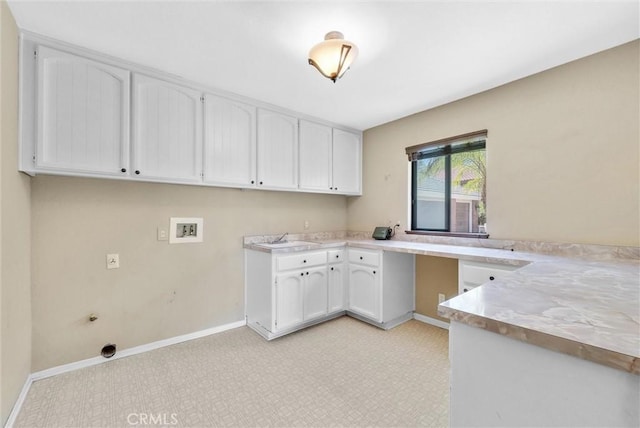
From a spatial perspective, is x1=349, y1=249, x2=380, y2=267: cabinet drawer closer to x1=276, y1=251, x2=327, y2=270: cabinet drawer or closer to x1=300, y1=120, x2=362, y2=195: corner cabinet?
x1=276, y1=251, x2=327, y2=270: cabinet drawer

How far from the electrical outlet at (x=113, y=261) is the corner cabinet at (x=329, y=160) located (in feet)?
6.07

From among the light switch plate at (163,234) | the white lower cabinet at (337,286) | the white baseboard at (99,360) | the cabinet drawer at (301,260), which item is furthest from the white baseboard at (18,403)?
the white lower cabinet at (337,286)

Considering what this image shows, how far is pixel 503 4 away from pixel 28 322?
365 cm

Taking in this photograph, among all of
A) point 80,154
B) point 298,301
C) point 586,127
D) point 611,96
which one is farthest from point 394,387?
point 80,154

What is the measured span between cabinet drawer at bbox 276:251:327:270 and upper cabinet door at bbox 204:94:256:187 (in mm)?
830

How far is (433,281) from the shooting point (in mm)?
3051

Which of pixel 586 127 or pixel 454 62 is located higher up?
pixel 454 62

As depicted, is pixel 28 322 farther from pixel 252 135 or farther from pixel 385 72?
pixel 385 72

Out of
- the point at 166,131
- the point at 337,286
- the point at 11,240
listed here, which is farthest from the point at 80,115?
the point at 337,286

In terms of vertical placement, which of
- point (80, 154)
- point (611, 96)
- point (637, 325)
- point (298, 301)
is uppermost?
point (611, 96)

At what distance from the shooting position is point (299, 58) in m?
2.08

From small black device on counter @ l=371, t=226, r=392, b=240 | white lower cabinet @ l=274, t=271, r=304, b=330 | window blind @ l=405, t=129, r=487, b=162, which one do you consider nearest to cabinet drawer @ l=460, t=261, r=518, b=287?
small black device on counter @ l=371, t=226, r=392, b=240

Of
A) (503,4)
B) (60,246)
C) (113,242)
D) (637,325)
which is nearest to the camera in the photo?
(637,325)

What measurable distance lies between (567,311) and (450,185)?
2.30 meters
